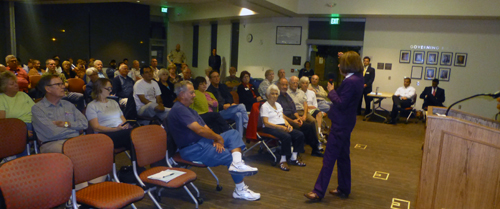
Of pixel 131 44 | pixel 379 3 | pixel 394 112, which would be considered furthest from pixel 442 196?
pixel 131 44

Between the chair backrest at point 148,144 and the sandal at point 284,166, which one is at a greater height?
the chair backrest at point 148,144

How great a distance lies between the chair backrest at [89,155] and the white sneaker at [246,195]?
4.47 ft

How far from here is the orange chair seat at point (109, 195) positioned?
251 centimetres

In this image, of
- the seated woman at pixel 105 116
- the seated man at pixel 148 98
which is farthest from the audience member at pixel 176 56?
the seated woman at pixel 105 116

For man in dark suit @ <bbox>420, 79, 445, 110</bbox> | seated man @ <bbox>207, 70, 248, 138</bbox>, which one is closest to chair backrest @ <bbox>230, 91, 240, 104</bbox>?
seated man @ <bbox>207, 70, 248, 138</bbox>

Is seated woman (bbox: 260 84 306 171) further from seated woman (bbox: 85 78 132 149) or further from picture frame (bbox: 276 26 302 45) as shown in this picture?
picture frame (bbox: 276 26 302 45)

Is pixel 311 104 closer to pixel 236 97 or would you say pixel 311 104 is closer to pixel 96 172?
pixel 236 97

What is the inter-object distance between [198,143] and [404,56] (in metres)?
8.71

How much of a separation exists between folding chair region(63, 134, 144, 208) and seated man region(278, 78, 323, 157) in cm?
306

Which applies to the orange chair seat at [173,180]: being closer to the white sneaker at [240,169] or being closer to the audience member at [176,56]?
the white sneaker at [240,169]

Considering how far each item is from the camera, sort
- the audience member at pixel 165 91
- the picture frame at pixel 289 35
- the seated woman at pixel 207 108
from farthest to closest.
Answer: the picture frame at pixel 289 35
the audience member at pixel 165 91
the seated woman at pixel 207 108

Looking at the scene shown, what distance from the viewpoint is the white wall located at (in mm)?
9531

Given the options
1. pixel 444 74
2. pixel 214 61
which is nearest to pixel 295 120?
pixel 444 74

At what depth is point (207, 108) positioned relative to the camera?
5.45 metres
